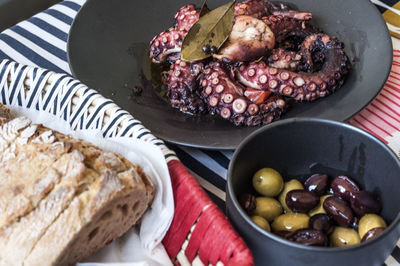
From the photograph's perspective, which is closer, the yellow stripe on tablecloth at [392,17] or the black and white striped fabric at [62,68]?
the black and white striped fabric at [62,68]

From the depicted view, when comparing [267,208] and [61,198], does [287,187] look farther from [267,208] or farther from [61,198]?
[61,198]

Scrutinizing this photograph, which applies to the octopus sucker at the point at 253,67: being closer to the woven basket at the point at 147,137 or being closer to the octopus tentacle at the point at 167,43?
the octopus tentacle at the point at 167,43

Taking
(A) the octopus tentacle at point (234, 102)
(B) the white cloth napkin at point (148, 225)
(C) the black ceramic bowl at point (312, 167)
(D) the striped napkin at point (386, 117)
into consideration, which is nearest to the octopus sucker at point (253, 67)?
(A) the octopus tentacle at point (234, 102)

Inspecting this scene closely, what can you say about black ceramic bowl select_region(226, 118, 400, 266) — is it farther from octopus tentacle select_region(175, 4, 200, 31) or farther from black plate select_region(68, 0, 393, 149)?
octopus tentacle select_region(175, 4, 200, 31)

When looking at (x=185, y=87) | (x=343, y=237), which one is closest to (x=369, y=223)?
(x=343, y=237)

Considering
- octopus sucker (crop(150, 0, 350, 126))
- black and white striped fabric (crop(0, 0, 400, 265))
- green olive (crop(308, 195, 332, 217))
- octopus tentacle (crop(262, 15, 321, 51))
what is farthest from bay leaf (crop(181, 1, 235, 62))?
green olive (crop(308, 195, 332, 217))

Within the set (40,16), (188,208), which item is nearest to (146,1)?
(40,16)
